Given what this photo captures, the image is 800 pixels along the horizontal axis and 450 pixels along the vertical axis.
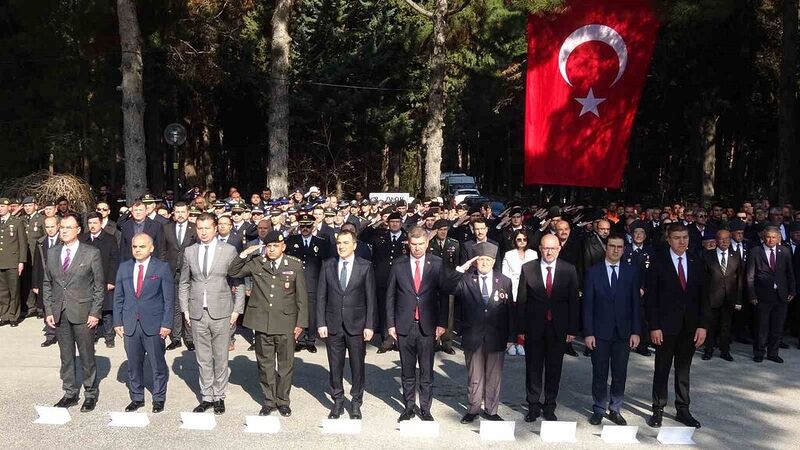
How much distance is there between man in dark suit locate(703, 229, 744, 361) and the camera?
387 inches

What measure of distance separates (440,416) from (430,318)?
103cm

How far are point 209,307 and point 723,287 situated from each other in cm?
698

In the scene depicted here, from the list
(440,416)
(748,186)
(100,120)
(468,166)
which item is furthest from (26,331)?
(468,166)

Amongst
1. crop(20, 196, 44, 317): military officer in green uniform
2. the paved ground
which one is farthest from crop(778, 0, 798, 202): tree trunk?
crop(20, 196, 44, 317): military officer in green uniform

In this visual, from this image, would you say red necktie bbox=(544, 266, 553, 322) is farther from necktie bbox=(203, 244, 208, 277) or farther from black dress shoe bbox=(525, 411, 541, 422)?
necktie bbox=(203, 244, 208, 277)

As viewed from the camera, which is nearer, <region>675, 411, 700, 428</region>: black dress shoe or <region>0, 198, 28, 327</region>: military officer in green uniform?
<region>675, 411, 700, 428</region>: black dress shoe

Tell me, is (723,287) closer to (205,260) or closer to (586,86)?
(586,86)

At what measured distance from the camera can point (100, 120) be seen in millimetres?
25844

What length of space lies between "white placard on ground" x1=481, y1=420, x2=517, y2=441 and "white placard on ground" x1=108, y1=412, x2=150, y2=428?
128 inches

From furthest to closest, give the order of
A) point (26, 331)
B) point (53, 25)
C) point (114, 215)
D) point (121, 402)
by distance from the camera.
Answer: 1. point (53, 25)
2. point (114, 215)
3. point (26, 331)
4. point (121, 402)

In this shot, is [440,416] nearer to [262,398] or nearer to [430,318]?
[430,318]

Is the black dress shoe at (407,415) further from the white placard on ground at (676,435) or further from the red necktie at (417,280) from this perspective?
the white placard on ground at (676,435)

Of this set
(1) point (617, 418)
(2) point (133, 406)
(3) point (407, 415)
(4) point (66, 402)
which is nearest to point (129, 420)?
(2) point (133, 406)

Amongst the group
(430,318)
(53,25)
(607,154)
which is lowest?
(430,318)
